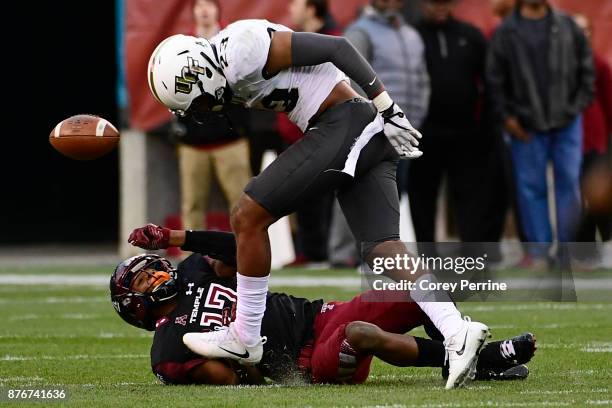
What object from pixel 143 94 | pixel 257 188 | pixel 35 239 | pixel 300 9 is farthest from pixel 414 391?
pixel 35 239

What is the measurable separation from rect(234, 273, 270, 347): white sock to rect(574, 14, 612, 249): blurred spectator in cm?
624

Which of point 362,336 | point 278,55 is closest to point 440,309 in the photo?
point 362,336

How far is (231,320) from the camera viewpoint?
231 inches

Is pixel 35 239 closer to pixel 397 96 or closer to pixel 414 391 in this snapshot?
pixel 397 96

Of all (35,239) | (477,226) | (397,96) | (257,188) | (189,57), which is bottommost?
(35,239)

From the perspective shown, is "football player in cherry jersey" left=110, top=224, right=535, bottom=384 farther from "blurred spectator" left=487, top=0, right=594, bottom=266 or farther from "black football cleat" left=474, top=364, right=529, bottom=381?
"blurred spectator" left=487, top=0, right=594, bottom=266

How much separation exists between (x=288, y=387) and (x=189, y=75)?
133 centimetres

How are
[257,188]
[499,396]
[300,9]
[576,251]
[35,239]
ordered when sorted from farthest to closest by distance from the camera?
[35,239], [300,9], [576,251], [257,188], [499,396]

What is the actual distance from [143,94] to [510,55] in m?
4.10

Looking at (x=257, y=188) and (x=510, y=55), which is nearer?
(x=257, y=188)

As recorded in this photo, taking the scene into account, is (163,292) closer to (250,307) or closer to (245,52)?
(250,307)

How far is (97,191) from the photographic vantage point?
18.8 meters

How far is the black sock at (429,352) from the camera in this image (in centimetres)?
569

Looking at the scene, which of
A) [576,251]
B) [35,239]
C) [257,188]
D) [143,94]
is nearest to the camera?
[257,188]
